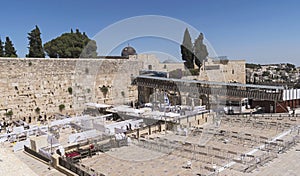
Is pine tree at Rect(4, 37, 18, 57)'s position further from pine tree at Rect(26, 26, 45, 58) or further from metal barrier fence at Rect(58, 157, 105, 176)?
metal barrier fence at Rect(58, 157, 105, 176)

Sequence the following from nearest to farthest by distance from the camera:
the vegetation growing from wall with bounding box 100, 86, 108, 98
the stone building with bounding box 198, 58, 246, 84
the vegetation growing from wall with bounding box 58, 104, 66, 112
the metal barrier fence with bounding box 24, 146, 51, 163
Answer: the metal barrier fence with bounding box 24, 146, 51, 163, the vegetation growing from wall with bounding box 58, 104, 66, 112, the vegetation growing from wall with bounding box 100, 86, 108, 98, the stone building with bounding box 198, 58, 246, 84

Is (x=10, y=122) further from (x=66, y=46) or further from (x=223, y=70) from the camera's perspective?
(x=223, y=70)

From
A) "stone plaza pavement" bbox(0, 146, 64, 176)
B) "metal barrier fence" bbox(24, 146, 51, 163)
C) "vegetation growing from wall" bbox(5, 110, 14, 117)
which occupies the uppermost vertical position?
"vegetation growing from wall" bbox(5, 110, 14, 117)

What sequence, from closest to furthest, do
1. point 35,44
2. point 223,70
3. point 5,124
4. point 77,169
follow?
point 77,169, point 5,124, point 35,44, point 223,70

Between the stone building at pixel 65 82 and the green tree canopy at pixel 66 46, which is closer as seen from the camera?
the stone building at pixel 65 82

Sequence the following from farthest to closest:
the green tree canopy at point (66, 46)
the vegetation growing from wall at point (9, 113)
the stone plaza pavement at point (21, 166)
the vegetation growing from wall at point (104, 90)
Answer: the green tree canopy at point (66, 46), the vegetation growing from wall at point (104, 90), the vegetation growing from wall at point (9, 113), the stone plaza pavement at point (21, 166)

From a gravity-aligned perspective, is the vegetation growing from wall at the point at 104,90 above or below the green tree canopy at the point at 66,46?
below

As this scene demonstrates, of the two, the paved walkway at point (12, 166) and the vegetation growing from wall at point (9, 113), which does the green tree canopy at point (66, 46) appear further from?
the paved walkway at point (12, 166)

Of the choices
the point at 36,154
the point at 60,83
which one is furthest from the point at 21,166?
the point at 60,83

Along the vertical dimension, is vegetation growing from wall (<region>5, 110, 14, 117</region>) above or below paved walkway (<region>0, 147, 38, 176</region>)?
above

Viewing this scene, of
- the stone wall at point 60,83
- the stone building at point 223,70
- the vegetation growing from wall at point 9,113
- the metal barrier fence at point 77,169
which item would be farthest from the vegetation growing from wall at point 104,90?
the metal barrier fence at point 77,169

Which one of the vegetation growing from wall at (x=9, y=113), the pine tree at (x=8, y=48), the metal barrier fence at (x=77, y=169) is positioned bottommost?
the metal barrier fence at (x=77, y=169)

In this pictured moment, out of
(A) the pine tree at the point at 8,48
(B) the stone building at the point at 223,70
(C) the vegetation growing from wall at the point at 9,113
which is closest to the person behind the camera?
(C) the vegetation growing from wall at the point at 9,113

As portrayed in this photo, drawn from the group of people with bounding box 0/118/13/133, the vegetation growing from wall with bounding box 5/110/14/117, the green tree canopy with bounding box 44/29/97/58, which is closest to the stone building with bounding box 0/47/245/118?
the vegetation growing from wall with bounding box 5/110/14/117
